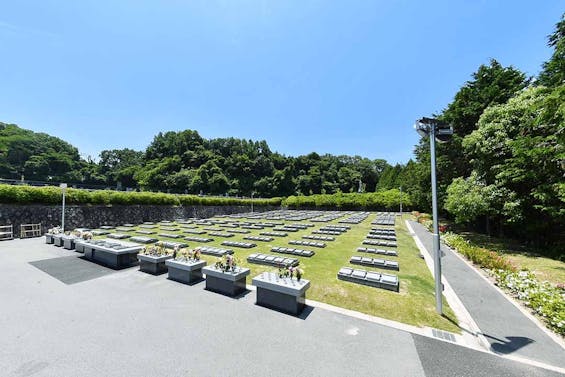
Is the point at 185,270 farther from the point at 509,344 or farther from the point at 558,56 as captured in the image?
the point at 558,56

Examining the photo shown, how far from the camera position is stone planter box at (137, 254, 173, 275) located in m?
7.15

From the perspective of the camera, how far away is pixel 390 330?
14.4ft

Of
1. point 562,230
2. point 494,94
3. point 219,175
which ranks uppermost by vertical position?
point 494,94

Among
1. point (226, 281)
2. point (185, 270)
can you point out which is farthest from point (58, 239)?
point (226, 281)

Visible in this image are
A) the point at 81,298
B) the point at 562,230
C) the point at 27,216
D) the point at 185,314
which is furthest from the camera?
the point at 27,216

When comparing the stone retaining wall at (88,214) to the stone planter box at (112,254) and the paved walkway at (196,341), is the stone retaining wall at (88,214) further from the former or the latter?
the paved walkway at (196,341)

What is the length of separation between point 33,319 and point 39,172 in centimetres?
7387

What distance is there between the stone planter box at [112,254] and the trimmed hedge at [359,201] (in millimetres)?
39055

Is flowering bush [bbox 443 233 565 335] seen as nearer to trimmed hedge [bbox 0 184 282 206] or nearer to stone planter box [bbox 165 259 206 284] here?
stone planter box [bbox 165 259 206 284]

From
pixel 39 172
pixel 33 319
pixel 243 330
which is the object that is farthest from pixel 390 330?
pixel 39 172

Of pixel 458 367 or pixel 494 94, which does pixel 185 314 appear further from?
pixel 494 94

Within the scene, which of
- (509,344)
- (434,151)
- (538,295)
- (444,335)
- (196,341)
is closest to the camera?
(196,341)

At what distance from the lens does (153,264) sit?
7191 millimetres

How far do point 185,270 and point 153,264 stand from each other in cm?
155
